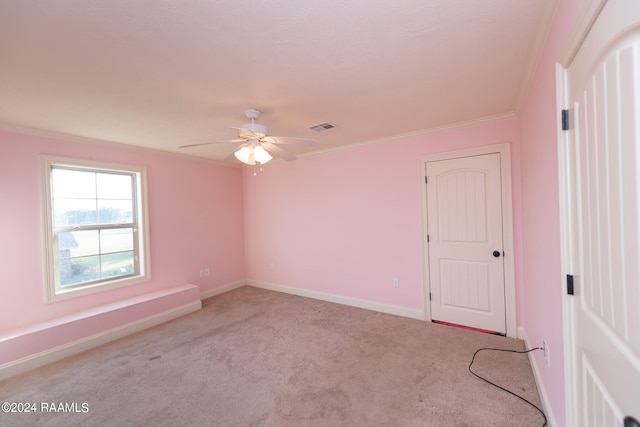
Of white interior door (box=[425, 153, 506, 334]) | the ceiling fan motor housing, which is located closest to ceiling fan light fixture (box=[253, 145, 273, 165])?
the ceiling fan motor housing

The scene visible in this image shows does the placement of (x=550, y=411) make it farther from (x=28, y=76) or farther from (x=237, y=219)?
(x=237, y=219)

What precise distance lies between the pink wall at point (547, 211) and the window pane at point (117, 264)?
4619 mm

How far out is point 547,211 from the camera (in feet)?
5.43

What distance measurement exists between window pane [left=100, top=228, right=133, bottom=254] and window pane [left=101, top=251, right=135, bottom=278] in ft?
0.23

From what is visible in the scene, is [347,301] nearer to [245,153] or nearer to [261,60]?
[245,153]

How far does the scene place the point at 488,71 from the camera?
195 cm

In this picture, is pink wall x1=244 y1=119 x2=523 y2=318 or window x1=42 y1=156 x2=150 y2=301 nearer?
window x1=42 y1=156 x2=150 y2=301

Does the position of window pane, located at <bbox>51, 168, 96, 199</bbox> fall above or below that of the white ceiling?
below

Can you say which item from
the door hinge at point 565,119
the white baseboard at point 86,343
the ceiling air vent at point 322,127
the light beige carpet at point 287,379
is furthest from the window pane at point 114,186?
the door hinge at point 565,119

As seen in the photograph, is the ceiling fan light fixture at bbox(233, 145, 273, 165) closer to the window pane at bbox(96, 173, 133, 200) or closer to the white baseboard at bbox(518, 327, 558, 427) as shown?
the window pane at bbox(96, 173, 133, 200)

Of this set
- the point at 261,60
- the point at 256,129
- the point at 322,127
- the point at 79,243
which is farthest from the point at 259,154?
the point at 79,243

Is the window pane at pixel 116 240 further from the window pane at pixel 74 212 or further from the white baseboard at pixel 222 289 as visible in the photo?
the white baseboard at pixel 222 289

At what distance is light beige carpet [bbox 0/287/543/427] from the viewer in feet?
6.09

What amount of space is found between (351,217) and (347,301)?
1289mm
